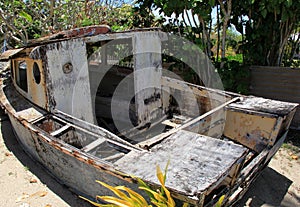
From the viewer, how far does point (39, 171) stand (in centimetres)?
421

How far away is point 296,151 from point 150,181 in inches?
157

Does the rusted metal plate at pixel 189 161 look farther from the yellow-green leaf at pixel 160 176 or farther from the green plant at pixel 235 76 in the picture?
the green plant at pixel 235 76

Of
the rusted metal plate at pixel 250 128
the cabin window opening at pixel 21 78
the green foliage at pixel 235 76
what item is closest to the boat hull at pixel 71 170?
the cabin window opening at pixel 21 78

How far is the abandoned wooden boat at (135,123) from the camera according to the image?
254 centimetres

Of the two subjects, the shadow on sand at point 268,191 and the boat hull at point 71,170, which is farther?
the shadow on sand at point 268,191

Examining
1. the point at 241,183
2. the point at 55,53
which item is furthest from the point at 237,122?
the point at 55,53

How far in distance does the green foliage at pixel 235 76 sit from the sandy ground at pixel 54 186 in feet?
6.21

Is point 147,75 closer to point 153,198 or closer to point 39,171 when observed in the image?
point 39,171

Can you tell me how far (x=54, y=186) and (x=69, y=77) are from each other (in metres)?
1.65

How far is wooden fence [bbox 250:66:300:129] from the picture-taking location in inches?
224

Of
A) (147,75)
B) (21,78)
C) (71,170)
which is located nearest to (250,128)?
(147,75)

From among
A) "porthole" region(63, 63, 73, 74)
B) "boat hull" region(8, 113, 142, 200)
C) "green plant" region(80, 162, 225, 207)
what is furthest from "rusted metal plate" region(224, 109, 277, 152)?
"porthole" region(63, 63, 73, 74)

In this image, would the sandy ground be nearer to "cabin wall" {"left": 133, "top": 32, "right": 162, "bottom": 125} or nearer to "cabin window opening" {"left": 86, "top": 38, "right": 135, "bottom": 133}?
"cabin window opening" {"left": 86, "top": 38, "right": 135, "bottom": 133}

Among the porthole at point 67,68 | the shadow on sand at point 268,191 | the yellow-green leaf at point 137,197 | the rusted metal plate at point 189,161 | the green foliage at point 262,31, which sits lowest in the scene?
the shadow on sand at point 268,191
